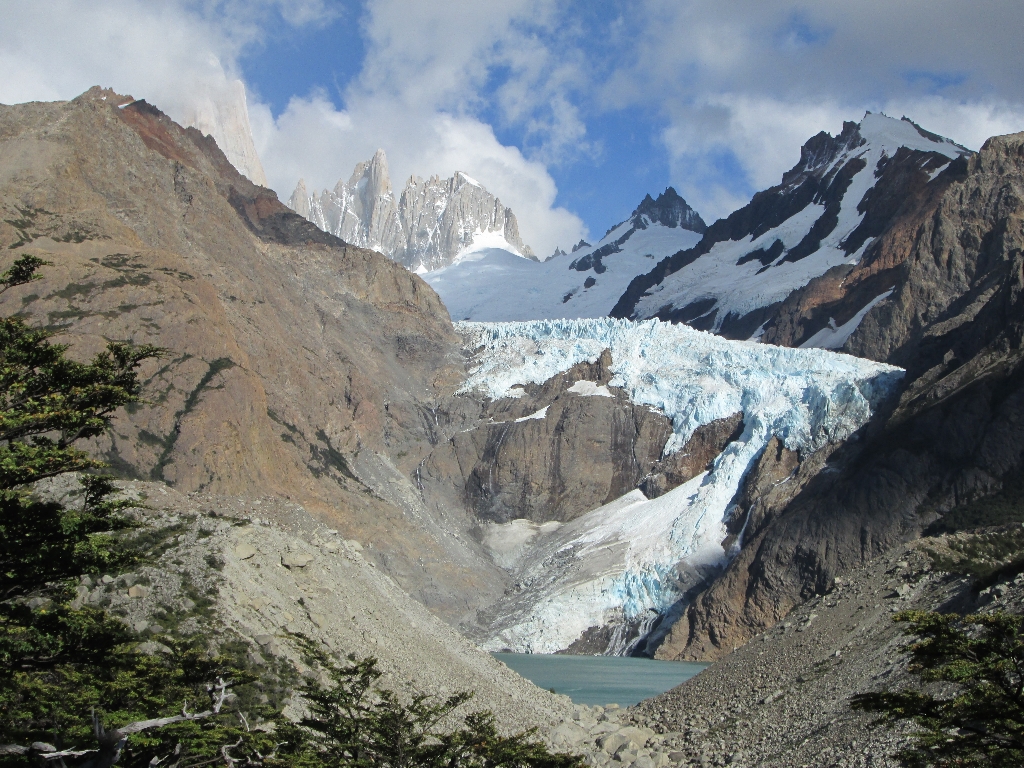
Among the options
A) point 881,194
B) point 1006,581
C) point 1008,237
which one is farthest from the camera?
point 881,194

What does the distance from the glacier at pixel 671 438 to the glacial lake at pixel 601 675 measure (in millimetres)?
5418

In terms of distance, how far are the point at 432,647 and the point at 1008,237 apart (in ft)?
377

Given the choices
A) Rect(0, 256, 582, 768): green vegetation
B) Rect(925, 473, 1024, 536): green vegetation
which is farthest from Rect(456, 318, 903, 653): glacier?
Rect(0, 256, 582, 768): green vegetation

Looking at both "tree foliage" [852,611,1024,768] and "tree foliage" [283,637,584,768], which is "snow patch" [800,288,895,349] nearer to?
"tree foliage" [283,637,584,768]

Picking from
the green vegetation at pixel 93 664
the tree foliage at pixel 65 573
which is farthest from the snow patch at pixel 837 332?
the tree foliage at pixel 65 573

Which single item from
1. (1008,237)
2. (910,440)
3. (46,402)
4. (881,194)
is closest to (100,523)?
(46,402)

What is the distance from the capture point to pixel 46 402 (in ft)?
51.2

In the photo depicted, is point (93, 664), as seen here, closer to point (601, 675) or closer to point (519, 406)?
point (601, 675)

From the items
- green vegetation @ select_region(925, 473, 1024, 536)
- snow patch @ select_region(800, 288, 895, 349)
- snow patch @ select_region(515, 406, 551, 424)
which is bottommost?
green vegetation @ select_region(925, 473, 1024, 536)

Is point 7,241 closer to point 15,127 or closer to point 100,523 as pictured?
point 15,127

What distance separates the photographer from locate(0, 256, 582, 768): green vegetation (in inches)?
599

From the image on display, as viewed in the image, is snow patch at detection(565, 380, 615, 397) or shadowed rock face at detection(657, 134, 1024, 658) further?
snow patch at detection(565, 380, 615, 397)

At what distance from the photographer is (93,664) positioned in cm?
1748

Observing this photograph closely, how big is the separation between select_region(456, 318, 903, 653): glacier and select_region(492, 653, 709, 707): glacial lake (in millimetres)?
5418
